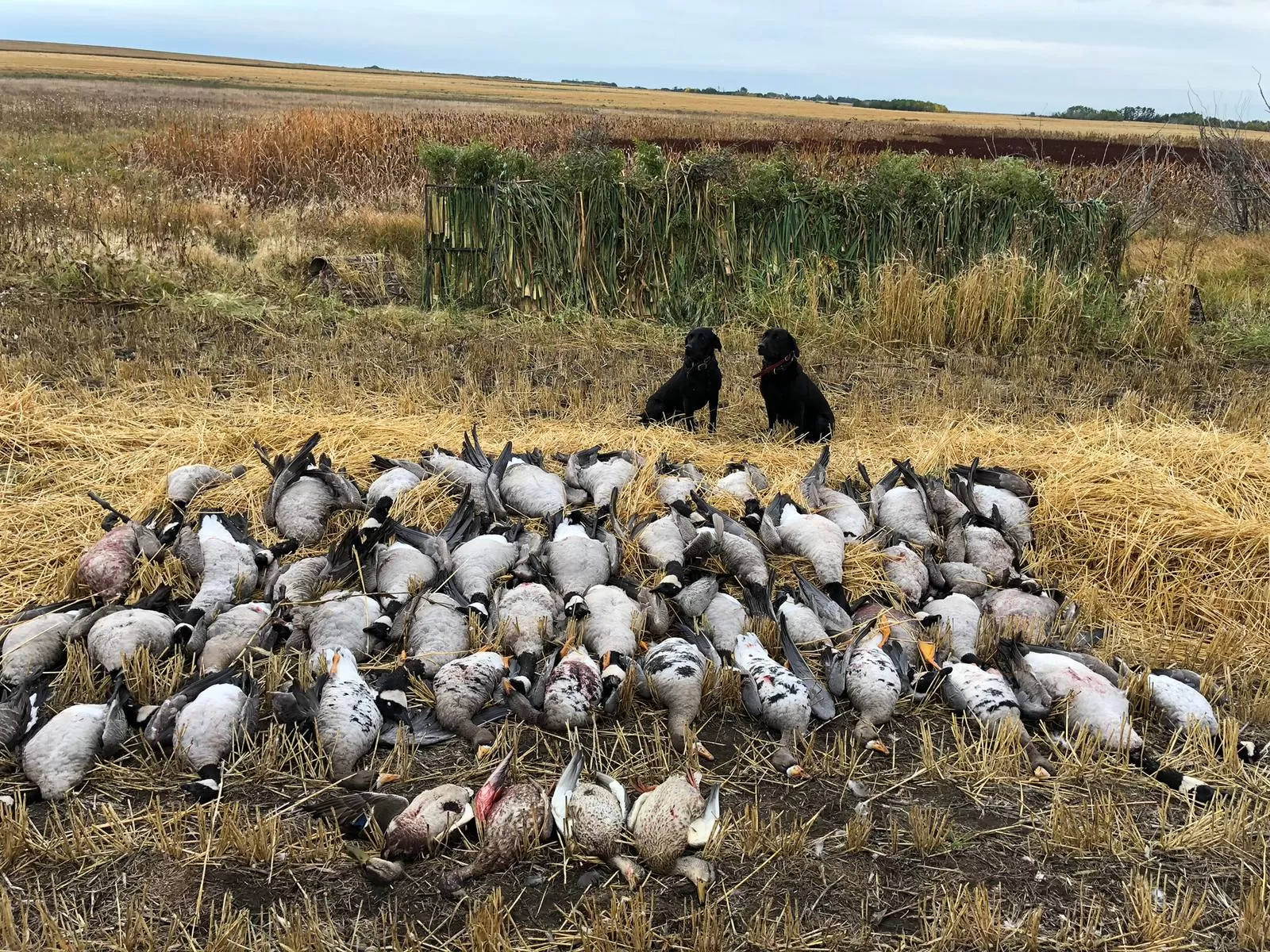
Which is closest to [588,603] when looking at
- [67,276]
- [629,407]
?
[629,407]

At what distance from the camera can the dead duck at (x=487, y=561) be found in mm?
4082

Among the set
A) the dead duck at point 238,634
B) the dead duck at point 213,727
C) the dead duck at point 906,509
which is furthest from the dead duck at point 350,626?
the dead duck at point 906,509

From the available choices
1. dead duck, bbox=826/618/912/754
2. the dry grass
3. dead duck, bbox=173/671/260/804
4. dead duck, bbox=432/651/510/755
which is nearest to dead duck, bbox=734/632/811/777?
dead duck, bbox=826/618/912/754

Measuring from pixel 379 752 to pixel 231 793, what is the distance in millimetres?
471

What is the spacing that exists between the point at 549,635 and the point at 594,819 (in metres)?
1.03

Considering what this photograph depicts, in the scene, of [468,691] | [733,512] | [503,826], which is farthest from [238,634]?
[733,512]

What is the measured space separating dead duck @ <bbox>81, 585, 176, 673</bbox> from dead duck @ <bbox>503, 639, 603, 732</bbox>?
4.33 feet

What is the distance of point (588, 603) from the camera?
157 inches

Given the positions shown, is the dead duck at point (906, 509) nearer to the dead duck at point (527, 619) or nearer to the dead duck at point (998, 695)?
the dead duck at point (998, 695)

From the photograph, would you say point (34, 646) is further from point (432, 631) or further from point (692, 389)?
A: point (692, 389)

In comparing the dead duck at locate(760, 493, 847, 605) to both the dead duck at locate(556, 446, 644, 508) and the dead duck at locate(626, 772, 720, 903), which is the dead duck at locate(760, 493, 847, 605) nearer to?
the dead duck at locate(556, 446, 644, 508)

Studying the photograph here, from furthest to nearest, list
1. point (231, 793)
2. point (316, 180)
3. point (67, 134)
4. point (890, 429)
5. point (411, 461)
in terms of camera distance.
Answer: point (67, 134), point (316, 180), point (890, 429), point (411, 461), point (231, 793)

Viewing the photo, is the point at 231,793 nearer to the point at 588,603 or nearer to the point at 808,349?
the point at 588,603

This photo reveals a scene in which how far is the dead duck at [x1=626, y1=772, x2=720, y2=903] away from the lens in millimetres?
2869
